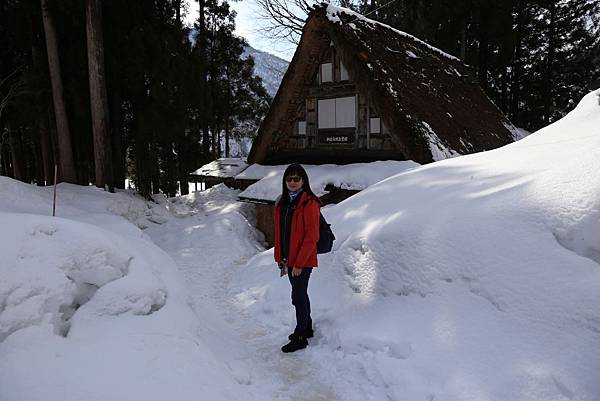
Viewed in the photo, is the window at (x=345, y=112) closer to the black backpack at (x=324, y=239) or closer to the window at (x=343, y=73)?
the window at (x=343, y=73)

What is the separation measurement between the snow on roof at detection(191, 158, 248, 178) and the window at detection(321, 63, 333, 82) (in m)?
4.26

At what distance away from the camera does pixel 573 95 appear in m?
18.2

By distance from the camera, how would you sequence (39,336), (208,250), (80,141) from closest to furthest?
1. (39,336)
2. (208,250)
3. (80,141)

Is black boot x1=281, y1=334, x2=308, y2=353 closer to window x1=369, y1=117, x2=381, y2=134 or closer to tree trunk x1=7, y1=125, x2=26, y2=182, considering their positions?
window x1=369, y1=117, x2=381, y2=134

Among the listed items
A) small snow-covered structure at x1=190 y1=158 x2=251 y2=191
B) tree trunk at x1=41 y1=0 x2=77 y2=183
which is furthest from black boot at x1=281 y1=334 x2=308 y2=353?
tree trunk at x1=41 y1=0 x2=77 y2=183

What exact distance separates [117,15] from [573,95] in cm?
1992

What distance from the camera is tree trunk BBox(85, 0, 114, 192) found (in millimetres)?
9039

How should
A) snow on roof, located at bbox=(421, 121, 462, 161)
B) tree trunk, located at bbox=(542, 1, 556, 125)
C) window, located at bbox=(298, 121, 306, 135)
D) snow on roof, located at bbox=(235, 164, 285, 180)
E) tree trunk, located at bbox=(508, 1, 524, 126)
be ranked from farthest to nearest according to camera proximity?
tree trunk, located at bbox=(508, 1, 524, 126), tree trunk, located at bbox=(542, 1, 556, 125), snow on roof, located at bbox=(235, 164, 285, 180), window, located at bbox=(298, 121, 306, 135), snow on roof, located at bbox=(421, 121, 462, 161)

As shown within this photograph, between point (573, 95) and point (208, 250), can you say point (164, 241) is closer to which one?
point (208, 250)

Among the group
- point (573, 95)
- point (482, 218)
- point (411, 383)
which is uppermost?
point (573, 95)

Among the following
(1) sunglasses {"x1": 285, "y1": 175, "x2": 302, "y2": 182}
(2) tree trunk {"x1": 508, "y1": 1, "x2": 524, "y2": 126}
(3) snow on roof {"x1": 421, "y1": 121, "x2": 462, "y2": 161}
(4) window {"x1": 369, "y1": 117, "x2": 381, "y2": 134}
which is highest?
(2) tree trunk {"x1": 508, "y1": 1, "x2": 524, "y2": 126}

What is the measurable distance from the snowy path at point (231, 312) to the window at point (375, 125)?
3.84 metres

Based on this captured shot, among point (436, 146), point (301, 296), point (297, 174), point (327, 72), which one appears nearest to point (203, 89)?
point (327, 72)

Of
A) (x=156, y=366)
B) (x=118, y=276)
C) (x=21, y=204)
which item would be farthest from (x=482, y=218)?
(x=21, y=204)
